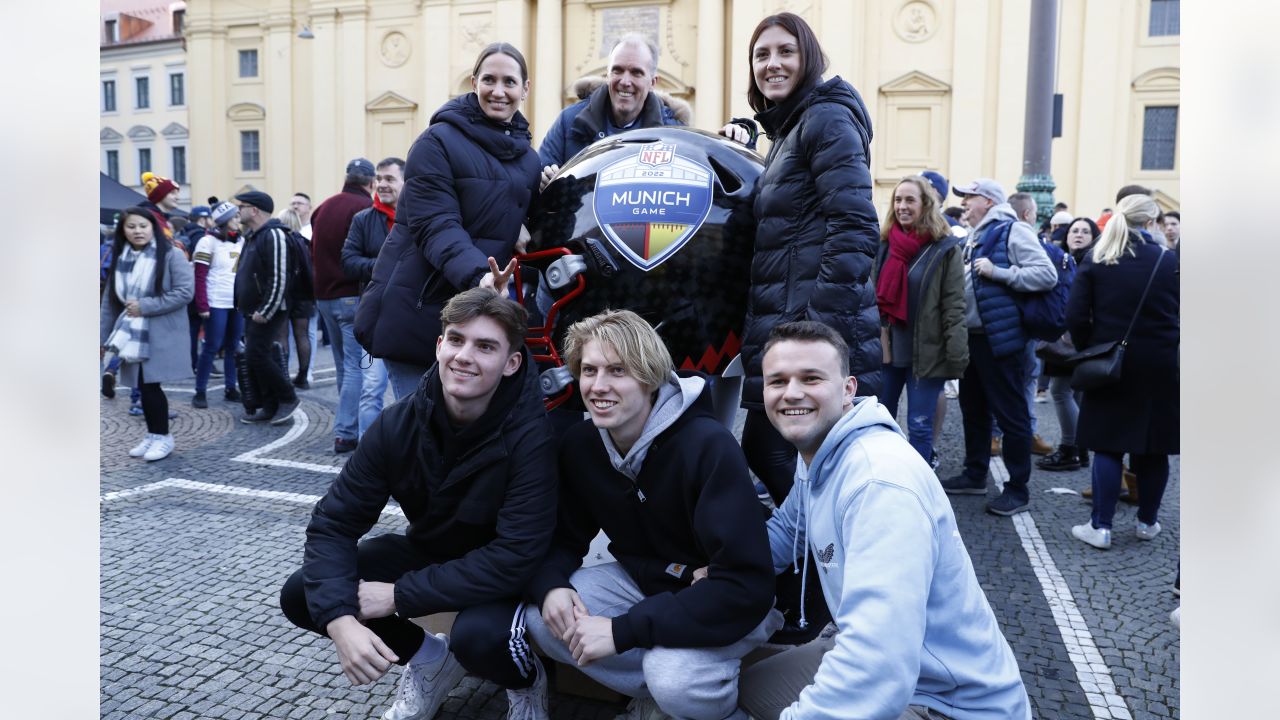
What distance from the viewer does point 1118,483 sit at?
4.98 metres

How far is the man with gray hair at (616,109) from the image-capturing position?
3801 mm

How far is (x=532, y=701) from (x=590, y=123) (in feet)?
7.44

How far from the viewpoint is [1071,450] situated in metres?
6.91

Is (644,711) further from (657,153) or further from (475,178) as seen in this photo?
(475,178)

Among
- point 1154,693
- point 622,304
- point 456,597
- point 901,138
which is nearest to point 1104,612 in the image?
point 1154,693

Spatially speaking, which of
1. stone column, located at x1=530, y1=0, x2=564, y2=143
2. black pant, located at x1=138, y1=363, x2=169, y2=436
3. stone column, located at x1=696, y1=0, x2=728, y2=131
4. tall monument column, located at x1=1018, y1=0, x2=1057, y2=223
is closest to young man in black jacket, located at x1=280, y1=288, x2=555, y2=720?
black pant, located at x1=138, y1=363, x2=169, y2=436

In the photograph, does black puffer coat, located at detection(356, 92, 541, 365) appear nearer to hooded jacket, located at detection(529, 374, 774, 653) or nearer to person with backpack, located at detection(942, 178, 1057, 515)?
hooded jacket, located at detection(529, 374, 774, 653)

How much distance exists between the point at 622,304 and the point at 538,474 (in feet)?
2.30

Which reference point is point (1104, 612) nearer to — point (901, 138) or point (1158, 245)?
point (1158, 245)

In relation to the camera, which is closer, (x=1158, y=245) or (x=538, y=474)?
(x=538, y=474)

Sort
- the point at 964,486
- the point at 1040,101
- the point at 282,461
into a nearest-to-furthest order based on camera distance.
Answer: the point at 964,486 → the point at 282,461 → the point at 1040,101

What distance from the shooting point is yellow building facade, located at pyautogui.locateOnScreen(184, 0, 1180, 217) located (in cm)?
2798

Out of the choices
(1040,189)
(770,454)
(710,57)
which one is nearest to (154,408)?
(770,454)

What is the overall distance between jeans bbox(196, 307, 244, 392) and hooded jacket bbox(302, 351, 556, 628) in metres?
6.96
